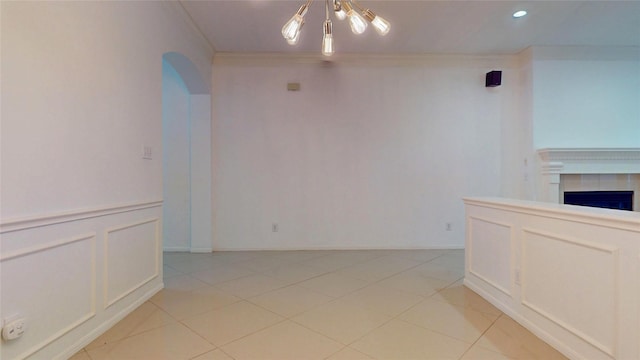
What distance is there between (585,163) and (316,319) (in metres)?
4.24

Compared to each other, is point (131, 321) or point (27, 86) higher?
point (27, 86)

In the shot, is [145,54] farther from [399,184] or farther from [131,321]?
[399,184]

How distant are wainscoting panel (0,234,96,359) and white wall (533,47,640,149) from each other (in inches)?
206

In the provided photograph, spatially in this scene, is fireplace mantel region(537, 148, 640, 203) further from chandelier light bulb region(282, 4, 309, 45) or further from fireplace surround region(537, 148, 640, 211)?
chandelier light bulb region(282, 4, 309, 45)

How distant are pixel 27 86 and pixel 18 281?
3.22 ft

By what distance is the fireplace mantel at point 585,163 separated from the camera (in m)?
4.14

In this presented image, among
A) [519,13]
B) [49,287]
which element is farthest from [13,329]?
[519,13]

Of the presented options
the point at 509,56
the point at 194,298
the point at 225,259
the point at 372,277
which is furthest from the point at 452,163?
the point at 194,298

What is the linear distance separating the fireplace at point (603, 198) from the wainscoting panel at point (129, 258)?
523 centimetres

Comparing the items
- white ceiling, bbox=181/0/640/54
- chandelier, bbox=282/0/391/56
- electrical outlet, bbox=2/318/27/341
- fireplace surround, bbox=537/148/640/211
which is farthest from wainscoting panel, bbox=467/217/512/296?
electrical outlet, bbox=2/318/27/341

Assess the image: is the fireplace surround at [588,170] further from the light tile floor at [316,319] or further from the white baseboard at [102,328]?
the white baseboard at [102,328]

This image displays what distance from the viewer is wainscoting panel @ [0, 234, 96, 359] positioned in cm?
152

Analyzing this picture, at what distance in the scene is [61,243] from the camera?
1.80 m

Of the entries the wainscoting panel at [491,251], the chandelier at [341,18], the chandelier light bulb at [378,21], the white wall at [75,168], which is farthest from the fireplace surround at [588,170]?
the white wall at [75,168]
